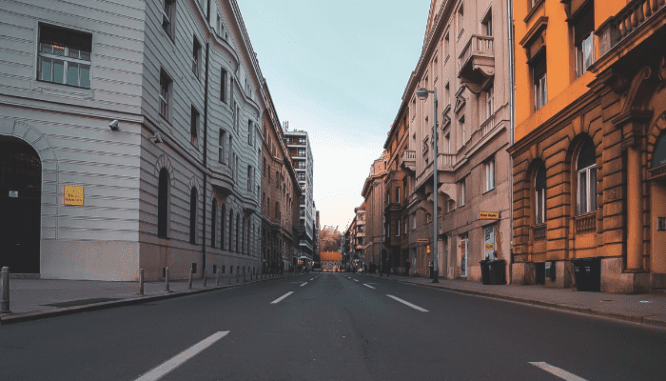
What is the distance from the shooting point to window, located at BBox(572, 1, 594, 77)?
15.0 metres

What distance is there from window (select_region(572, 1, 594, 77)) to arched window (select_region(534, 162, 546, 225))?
3.93 meters

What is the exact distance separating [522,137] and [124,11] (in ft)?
51.0

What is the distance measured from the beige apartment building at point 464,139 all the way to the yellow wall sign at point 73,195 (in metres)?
14.9

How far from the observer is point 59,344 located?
220 inches

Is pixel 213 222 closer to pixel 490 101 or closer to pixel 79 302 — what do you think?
pixel 490 101

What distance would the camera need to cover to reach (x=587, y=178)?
15133 millimetres

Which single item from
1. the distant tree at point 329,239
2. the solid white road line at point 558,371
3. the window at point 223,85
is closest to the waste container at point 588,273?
the solid white road line at point 558,371

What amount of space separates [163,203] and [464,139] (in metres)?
16.2

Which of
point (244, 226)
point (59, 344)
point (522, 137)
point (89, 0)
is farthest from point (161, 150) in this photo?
point (244, 226)

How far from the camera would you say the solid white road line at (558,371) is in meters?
4.01

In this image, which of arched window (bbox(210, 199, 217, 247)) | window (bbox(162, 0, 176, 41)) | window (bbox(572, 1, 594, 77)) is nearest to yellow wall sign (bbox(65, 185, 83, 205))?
window (bbox(162, 0, 176, 41))

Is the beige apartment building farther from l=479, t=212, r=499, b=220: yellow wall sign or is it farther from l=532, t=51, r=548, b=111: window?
l=532, t=51, r=548, b=111: window

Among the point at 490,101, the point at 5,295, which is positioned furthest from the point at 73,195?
the point at 490,101

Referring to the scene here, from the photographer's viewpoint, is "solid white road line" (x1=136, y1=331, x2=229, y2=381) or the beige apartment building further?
the beige apartment building
